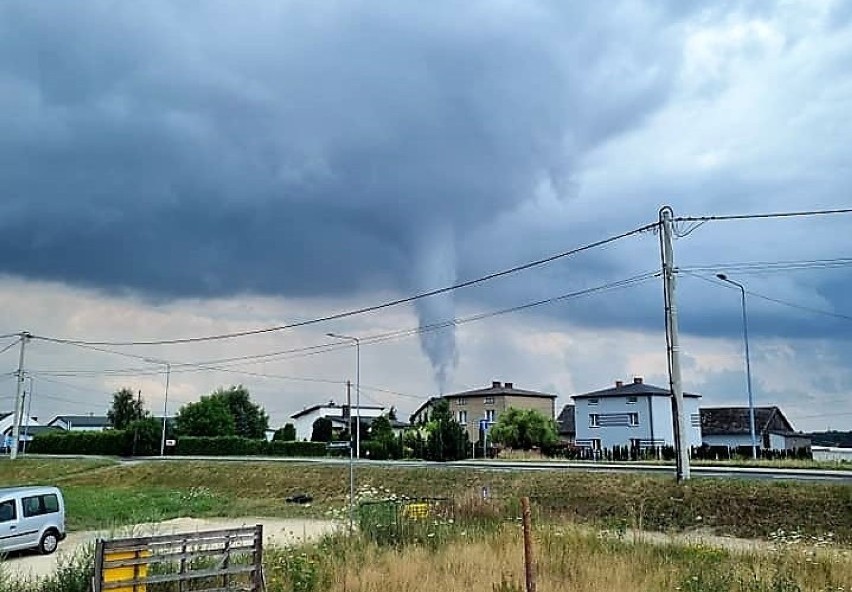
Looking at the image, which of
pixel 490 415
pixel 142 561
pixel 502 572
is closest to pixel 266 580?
pixel 142 561

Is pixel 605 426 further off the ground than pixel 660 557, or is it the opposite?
pixel 605 426

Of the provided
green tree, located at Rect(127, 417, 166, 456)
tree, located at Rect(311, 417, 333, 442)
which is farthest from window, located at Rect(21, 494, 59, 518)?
tree, located at Rect(311, 417, 333, 442)

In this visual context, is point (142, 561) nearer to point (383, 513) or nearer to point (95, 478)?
point (383, 513)

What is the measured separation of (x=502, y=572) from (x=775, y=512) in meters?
13.9

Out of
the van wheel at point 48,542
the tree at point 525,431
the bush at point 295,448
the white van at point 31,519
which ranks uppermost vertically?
the tree at point 525,431

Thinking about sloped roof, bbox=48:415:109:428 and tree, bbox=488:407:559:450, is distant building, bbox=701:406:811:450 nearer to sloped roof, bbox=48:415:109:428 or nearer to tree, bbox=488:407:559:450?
tree, bbox=488:407:559:450

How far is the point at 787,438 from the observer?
3000 inches

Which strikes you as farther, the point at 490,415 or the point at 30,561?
the point at 490,415

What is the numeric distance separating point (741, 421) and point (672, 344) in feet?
179

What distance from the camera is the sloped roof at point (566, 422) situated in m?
88.5

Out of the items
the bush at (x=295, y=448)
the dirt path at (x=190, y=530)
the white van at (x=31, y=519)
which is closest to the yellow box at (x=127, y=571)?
the dirt path at (x=190, y=530)

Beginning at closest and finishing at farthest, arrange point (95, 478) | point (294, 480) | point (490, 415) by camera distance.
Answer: point (294, 480) → point (95, 478) → point (490, 415)

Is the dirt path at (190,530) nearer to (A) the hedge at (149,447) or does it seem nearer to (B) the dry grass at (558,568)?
(B) the dry grass at (558,568)

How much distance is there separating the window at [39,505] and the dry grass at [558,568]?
42.7ft
